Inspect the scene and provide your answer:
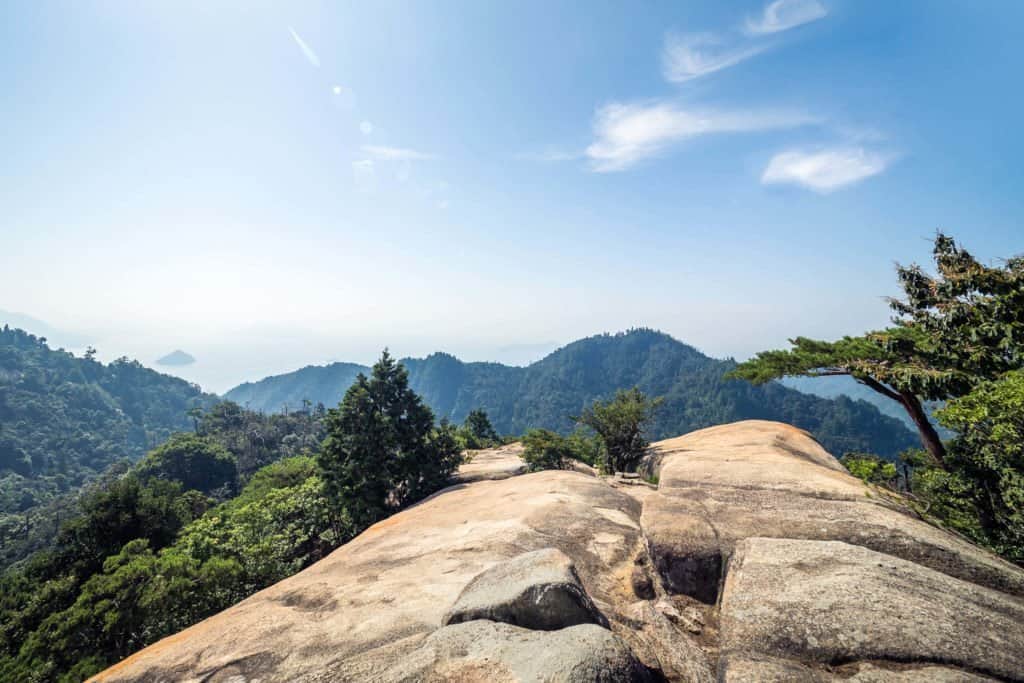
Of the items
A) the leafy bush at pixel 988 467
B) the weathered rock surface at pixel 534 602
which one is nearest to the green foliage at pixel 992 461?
the leafy bush at pixel 988 467

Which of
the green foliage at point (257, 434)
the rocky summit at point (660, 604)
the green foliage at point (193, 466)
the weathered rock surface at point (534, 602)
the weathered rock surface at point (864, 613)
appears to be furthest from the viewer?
the green foliage at point (257, 434)

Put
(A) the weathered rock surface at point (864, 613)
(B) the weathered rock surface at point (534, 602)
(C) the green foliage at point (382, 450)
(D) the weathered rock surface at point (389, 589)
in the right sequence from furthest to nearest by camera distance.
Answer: (C) the green foliage at point (382, 450) → (D) the weathered rock surface at point (389, 589) → (B) the weathered rock surface at point (534, 602) → (A) the weathered rock surface at point (864, 613)

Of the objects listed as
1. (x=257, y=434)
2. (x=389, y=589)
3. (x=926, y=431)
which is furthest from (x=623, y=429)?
(x=257, y=434)

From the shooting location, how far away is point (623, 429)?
1112 inches

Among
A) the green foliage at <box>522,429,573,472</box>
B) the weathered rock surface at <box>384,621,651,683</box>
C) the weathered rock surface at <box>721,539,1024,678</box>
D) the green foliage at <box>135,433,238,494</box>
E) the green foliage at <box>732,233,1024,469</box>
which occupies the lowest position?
the green foliage at <box>135,433,238,494</box>

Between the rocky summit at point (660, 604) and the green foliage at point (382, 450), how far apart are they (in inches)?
512

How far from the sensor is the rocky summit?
19.4ft

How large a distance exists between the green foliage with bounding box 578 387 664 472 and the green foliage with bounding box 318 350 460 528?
10.3 meters

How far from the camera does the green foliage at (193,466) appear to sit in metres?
92.1

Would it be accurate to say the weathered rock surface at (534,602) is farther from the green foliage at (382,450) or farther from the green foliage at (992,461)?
the green foliage at (382,450)

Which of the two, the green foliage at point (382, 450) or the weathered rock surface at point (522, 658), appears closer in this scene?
the weathered rock surface at point (522, 658)

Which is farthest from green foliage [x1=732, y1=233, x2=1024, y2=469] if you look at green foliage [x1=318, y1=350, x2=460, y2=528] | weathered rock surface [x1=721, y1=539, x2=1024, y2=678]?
green foliage [x1=318, y1=350, x2=460, y2=528]

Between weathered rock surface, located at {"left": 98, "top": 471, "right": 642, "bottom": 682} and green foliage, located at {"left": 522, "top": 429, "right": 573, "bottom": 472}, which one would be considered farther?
green foliage, located at {"left": 522, "top": 429, "right": 573, "bottom": 472}

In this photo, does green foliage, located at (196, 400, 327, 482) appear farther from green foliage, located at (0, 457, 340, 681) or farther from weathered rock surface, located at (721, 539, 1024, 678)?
weathered rock surface, located at (721, 539, 1024, 678)
